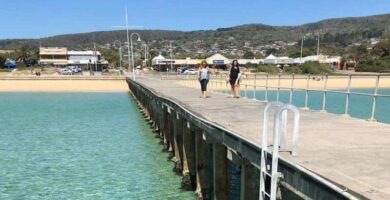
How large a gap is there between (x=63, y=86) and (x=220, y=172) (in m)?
68.1

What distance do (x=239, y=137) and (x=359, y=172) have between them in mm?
2447

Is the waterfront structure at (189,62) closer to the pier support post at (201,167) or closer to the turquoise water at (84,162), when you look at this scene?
the turquoise water at (84,162)

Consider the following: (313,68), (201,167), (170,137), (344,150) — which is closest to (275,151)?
(344,150)

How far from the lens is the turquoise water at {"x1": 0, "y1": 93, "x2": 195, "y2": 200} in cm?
1363

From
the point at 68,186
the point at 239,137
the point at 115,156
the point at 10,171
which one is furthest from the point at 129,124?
the point at 239,137

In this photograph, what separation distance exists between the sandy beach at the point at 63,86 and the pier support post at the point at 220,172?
210ft

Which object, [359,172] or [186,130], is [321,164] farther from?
[186,130]

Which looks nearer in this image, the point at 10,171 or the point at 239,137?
the point at 239,137

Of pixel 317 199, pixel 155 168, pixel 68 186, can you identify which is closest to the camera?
pixel 317 199

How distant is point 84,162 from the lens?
59.4 ft

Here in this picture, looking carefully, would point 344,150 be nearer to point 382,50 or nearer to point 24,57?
point 382,50

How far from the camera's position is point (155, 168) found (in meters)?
16.6

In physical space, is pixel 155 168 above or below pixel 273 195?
below

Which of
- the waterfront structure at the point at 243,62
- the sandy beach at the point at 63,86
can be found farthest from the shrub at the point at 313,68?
the sandy beach at the point at 63,86
